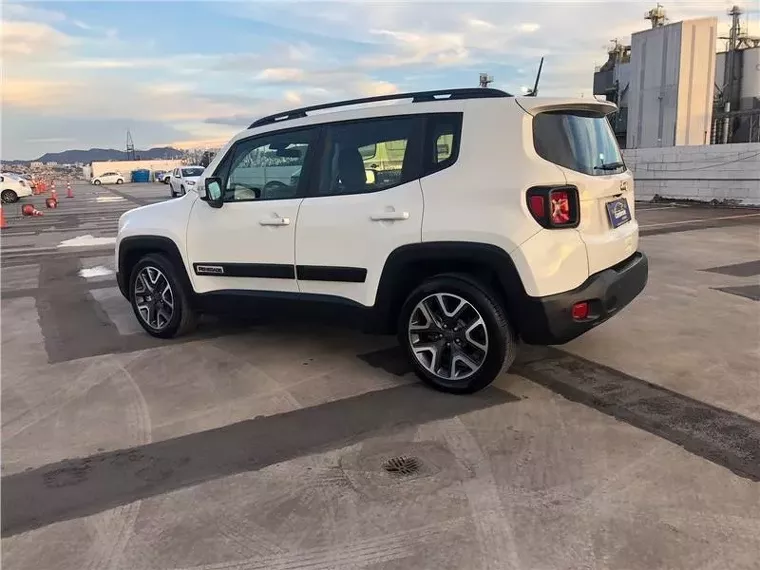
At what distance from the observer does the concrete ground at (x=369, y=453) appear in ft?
8.69

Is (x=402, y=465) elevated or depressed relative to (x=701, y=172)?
depressed

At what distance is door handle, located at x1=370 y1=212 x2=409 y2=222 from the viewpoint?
416 cm

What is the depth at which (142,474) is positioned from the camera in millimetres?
3322

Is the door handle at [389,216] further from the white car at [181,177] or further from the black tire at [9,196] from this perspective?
the black tire at [9,196]

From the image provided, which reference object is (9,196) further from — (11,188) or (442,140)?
(442,140)

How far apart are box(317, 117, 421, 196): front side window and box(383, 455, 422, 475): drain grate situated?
1.84 meters

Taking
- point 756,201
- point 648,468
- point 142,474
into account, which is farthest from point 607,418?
point 756,201

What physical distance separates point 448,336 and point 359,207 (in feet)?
3.55

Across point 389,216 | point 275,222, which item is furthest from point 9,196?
point 389,216

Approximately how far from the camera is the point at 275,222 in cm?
478

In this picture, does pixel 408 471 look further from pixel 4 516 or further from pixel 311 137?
pixel 311 137

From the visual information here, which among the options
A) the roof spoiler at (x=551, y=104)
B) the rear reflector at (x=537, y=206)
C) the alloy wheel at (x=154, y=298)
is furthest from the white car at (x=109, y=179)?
the rear reflector at (x=537, y=206)

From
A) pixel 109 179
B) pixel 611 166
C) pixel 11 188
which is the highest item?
pixel 611 166

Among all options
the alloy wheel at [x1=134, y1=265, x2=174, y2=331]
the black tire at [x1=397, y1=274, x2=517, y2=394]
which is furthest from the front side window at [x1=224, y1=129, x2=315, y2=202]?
the black tire at [x1=397, y1=274, x2=517, y2=394]
